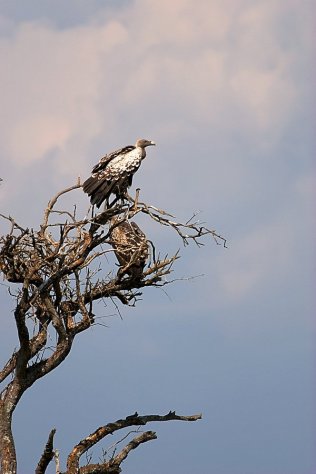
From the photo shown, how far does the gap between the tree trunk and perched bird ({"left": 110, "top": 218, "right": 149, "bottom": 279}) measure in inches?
99.0

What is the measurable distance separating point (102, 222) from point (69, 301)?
4.84 feet

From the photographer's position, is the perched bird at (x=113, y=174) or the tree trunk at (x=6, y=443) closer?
the tree trunk at (x=6, y=443)

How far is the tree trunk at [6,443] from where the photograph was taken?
1135 centimetres

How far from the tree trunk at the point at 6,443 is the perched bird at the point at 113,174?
316cm

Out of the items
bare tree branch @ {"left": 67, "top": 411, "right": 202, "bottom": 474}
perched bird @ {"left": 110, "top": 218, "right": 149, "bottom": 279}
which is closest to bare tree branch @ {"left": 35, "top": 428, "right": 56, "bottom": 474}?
bare tree branch @ {"left": 67, "top": 411, "right": 202, "bottom": 474}

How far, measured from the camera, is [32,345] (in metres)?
11.9

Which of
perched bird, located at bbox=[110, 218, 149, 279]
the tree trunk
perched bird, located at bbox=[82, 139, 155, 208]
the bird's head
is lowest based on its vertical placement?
the tree trunk

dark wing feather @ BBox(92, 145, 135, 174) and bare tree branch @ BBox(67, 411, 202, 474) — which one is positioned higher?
dark wing feather @ BBox(92, 145, 135, 174)

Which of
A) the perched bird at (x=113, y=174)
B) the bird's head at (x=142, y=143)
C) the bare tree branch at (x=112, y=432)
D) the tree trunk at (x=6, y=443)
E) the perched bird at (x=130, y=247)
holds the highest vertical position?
the bird's head at (x=142, y=143)

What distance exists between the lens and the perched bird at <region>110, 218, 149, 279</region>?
11906mm

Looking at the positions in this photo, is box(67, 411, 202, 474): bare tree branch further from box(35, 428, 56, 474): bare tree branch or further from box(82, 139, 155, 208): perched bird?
box(82, 139, 155, 208): perched bird

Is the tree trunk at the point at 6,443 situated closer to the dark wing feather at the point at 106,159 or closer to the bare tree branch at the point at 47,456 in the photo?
the bare tree branch at the point at 47,456

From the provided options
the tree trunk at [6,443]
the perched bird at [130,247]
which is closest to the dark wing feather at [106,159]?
the perched bird at [130,247]

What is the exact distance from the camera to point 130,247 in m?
12.0
